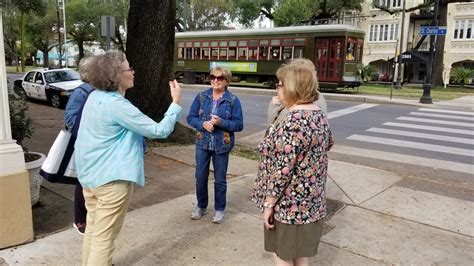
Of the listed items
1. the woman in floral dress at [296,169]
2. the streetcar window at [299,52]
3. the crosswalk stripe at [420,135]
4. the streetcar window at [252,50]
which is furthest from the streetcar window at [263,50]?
the woman in floral dress at [296,169]

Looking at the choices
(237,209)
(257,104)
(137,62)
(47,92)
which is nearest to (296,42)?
(257,104)

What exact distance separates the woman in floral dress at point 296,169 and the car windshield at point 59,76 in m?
14.2

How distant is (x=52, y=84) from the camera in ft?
48.1

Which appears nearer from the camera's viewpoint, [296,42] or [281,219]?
[281,219]

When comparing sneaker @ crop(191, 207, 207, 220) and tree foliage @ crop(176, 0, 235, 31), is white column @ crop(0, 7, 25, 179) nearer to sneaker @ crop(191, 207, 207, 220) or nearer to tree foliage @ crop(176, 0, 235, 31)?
sneaker @ crop(191, 207, 207, 220)

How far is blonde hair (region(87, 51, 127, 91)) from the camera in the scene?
2594 millimetres

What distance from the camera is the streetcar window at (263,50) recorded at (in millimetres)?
24250

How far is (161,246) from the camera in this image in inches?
146

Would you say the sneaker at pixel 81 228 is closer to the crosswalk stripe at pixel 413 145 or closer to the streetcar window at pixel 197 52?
the crosswalk stripe at pixel 413 145

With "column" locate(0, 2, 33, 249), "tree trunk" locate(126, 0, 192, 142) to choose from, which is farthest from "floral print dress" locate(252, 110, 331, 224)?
"tree trunk" locate(126, 0, 192, 142)

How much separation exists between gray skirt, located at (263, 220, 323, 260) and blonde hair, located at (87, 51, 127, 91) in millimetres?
1386

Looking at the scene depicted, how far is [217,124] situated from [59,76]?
13.1 meters

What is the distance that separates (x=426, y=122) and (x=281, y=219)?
39.1 feet

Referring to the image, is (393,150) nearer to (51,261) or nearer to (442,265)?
(442,265)
